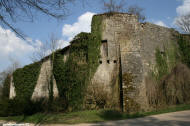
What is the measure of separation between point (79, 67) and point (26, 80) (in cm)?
686

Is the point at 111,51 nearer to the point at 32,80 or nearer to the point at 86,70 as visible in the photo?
the point at 86,70

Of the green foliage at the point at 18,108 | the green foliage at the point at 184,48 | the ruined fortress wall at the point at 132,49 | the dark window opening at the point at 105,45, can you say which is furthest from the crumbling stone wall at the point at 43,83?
the green foliage at the point at 184,48

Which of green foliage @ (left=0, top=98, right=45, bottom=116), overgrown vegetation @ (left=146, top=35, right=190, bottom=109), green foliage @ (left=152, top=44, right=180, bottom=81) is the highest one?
green foliage @ (left=152, top=44, right=180, bottom=81)

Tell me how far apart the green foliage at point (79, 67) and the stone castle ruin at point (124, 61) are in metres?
0.37

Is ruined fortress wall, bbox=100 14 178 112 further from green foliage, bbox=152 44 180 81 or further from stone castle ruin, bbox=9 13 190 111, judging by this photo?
green foliage, bbox=152 44 180 81

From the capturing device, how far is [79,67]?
1122 cm

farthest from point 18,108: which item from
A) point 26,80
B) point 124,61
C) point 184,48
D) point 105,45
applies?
point 184,48

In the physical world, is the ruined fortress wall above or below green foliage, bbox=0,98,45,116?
above

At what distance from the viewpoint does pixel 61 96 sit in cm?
1180

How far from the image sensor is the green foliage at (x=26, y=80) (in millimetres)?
14742

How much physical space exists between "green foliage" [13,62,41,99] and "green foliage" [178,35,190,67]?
1316 centimetres

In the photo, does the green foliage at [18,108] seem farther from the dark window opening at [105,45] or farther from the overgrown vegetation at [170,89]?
the overgrown vegetation at [170,89]

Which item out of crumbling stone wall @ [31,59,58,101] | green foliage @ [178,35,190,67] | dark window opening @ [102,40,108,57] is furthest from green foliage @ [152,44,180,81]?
crumbling stone wall @ [31,59,58,101]

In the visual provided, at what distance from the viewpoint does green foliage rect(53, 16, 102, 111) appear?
10867 mm
